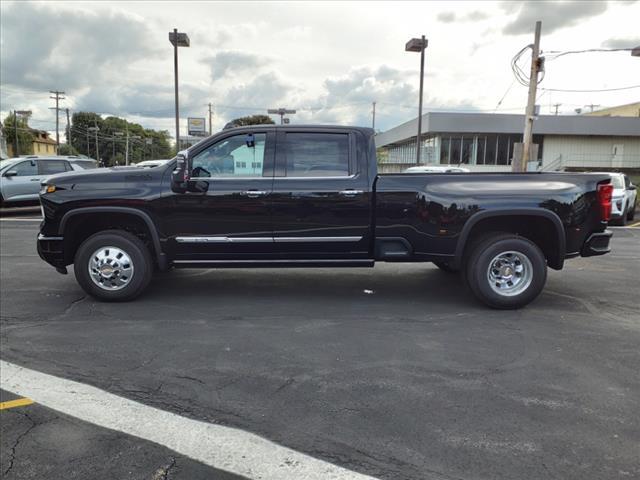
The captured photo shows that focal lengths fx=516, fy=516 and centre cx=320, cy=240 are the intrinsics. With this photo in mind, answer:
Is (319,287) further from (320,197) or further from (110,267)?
(110,267)

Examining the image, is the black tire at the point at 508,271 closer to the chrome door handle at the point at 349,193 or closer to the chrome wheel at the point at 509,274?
the chrome wheel at the point at 509,274

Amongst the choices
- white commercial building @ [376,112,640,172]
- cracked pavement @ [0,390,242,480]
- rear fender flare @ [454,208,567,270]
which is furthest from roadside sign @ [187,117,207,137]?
cracked pavement @ [0,390,242,480]

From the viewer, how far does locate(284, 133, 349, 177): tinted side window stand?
19.4ft

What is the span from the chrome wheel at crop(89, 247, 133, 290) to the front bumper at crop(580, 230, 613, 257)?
17.2 ft

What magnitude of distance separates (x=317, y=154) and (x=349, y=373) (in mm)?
2810

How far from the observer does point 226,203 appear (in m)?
5.82

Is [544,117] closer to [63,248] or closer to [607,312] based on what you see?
[607,312]

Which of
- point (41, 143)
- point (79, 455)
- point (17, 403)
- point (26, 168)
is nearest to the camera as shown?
point (79, 455)

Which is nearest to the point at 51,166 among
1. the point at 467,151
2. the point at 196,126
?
the point at 467,151

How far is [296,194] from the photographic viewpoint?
5820 millimetres

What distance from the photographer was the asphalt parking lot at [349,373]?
Answer: 2.95 m

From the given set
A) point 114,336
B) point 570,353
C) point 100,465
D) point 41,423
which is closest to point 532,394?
point 570,353

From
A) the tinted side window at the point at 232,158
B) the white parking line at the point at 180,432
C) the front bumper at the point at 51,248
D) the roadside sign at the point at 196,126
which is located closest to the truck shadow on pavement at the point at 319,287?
the front bumper at the point at 51,248

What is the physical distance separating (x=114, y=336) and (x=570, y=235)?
4984 mm
